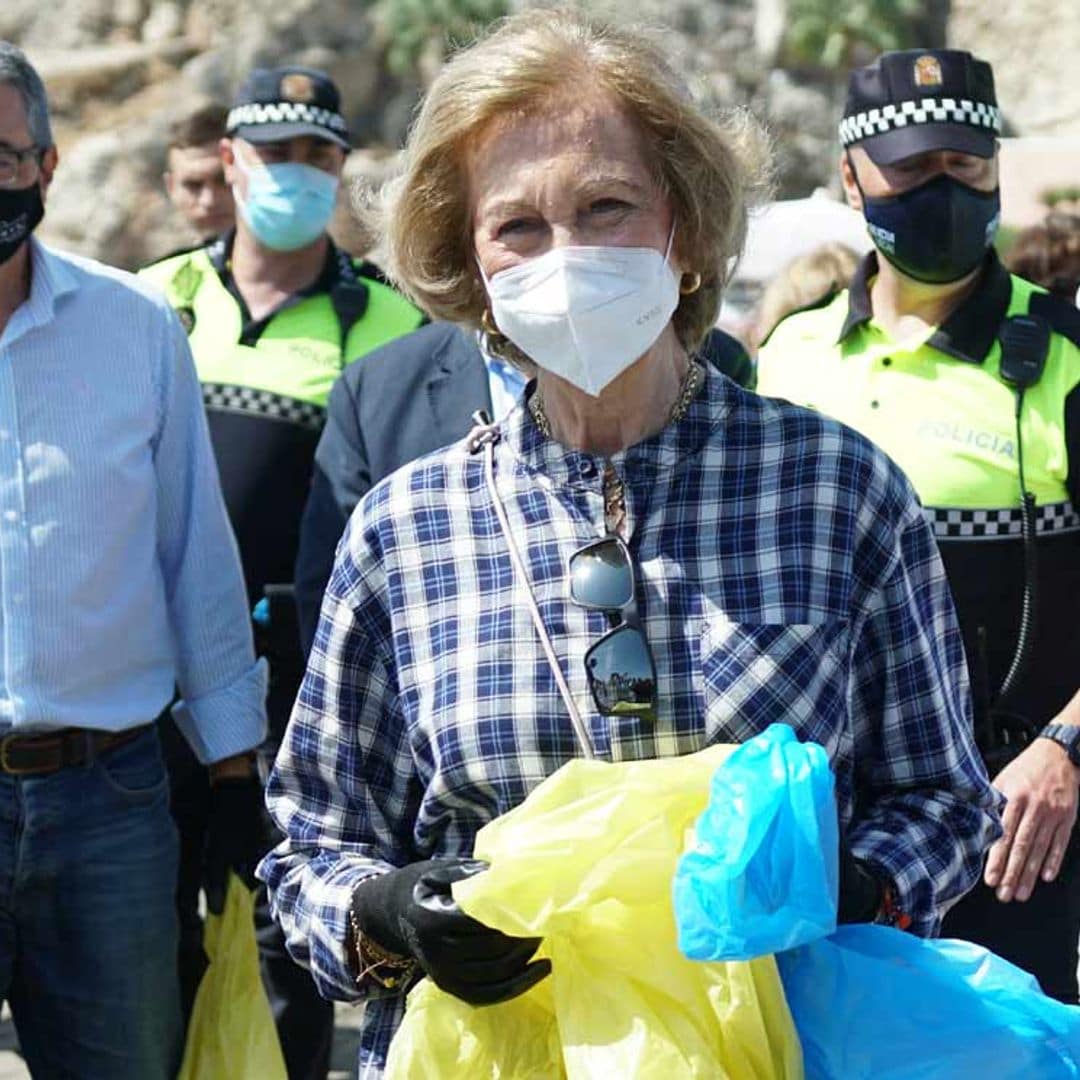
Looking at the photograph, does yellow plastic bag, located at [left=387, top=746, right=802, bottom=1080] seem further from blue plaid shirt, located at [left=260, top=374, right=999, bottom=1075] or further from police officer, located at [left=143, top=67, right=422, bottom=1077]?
police officer, located at [left=143, top=67, right=422, bottom=1077]

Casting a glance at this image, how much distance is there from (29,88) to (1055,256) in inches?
110

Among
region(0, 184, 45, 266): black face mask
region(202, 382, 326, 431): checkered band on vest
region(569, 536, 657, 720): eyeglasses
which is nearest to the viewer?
region(569, 536, 657, 720): eyeglasses

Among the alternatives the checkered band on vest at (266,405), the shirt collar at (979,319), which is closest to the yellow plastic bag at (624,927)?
the shirt collar at (979,319)

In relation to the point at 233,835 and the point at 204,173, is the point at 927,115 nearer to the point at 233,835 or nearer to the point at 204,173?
the point at 233,835

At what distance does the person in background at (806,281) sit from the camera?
551 centimetres

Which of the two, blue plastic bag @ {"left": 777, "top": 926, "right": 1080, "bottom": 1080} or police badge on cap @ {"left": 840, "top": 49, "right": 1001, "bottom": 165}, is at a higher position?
police badge on cap @ {"left": 840, "top": 49, "right": 1001, "bottom": 165}

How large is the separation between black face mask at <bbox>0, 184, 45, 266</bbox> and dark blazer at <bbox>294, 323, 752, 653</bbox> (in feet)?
2.86

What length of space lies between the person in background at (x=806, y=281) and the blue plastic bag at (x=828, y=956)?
340 centimetres

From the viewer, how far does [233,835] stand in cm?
379

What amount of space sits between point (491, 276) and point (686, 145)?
0.88 ft

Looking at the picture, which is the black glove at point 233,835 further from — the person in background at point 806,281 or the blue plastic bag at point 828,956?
the person in background at point 806,281

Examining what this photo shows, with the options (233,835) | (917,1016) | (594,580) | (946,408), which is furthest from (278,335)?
(917,1016)

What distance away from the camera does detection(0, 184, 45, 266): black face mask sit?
140 inches

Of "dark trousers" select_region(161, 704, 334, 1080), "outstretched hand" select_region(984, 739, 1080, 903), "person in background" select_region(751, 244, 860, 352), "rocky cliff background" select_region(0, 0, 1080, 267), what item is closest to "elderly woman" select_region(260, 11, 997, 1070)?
"outstretched hand" select_region(984, 739, 1080, 903)
